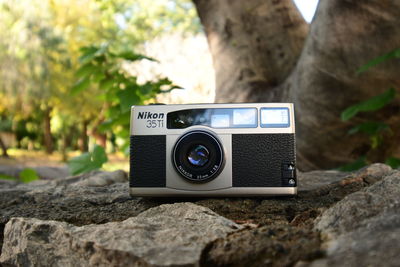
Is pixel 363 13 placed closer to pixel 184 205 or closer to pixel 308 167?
pixel 308 167

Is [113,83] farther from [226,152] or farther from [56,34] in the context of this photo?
[56,34]

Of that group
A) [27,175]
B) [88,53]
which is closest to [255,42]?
[88,53]

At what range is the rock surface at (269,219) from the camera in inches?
32.2

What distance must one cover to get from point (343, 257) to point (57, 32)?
1519 centimetres

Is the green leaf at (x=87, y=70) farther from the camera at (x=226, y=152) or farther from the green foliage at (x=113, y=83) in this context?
the camera at (x=226, y=152)

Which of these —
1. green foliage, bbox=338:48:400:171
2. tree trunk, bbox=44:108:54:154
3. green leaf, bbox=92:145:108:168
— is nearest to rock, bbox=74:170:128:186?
green leaf, bbox=92:145:108:168

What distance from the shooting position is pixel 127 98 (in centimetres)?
223

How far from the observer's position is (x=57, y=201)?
60.6 inches

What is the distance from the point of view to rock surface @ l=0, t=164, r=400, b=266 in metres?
0.82

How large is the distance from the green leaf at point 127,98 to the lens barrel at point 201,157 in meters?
0.87

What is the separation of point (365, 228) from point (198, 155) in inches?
24.9

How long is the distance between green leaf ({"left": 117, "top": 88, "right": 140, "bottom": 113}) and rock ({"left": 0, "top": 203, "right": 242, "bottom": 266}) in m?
1.01

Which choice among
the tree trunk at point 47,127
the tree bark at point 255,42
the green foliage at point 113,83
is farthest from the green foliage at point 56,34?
the green foliage at point 113,83

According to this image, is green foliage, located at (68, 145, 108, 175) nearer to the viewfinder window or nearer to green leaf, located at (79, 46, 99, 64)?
green leaf, located at (79, 46, 99, 64)
